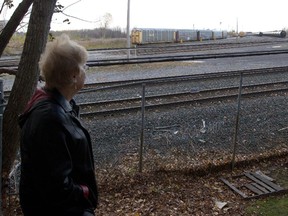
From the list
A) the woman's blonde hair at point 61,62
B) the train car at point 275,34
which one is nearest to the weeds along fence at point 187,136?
the woman's blonde hair at point 61,62

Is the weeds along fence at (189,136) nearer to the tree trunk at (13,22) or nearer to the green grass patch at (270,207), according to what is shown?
the green grass patch at (270,207)

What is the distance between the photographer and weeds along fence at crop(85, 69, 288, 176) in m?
7.27

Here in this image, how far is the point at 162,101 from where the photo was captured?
11.4 meters

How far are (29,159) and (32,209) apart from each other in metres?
0.35

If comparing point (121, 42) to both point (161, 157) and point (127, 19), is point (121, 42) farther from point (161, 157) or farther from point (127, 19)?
point (161, 157)

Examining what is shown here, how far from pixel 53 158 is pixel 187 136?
6403mm

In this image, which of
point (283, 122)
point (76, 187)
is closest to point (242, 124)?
point (283, 122)

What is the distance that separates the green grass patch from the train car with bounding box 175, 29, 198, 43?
39.4 metres

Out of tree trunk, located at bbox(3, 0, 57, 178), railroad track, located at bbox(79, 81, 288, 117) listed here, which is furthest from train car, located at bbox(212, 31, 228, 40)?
tree trunk, located at bbox(3, 0, 57, 178)

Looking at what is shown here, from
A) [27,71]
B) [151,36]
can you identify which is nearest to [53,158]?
[27,71]

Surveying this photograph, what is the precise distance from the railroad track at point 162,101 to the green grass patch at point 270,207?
4020 mm

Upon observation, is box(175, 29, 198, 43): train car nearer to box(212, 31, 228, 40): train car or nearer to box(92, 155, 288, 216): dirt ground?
box(212, 31, 228, 40): train car

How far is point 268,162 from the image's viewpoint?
7586mm

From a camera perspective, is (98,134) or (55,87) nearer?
(55,87)
